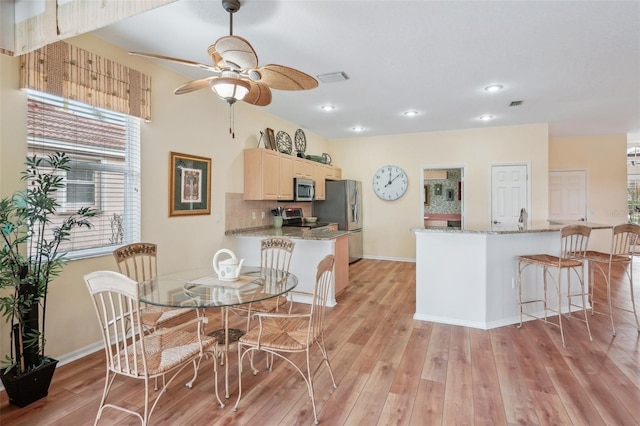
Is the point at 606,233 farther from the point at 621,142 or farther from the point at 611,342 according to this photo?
the point at 611,342

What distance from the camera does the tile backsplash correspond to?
4.29m

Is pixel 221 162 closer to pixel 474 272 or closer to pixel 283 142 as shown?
pixel 283 142

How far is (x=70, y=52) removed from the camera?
2.47 meters

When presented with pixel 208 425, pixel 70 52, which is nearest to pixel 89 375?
pixel 208 425

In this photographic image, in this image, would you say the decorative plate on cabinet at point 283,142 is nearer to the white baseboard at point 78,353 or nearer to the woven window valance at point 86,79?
the woven window valance at point 86,79

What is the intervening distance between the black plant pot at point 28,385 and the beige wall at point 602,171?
8.91 m

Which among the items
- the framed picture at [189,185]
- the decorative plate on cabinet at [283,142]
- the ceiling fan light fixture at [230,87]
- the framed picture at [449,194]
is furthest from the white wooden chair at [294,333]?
the framed picture at [449,194]

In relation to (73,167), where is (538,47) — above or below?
above

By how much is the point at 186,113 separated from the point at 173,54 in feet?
2.17

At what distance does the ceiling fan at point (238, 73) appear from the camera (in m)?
1.88

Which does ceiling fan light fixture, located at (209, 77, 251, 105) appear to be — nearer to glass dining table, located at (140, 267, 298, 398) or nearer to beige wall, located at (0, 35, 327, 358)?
glass dining table, located at (140, 267, 298, 398)

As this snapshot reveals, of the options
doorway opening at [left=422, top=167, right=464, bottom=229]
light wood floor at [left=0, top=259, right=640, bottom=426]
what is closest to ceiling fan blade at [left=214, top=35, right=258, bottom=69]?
light wood floor at [left=0, top=259, right=640, bottom=426]

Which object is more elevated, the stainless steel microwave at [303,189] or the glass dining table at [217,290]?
the stainless steel microwave at [303,189]

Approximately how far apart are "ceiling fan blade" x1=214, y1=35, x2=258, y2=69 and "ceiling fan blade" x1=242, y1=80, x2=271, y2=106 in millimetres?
274
